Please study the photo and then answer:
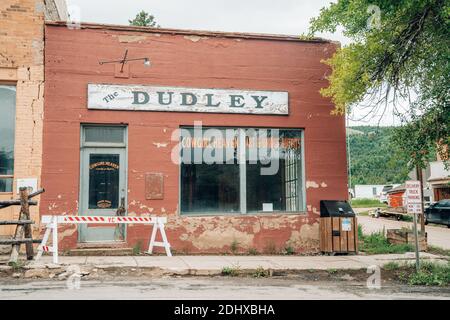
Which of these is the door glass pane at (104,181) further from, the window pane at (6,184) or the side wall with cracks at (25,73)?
the window pane at (6,184)

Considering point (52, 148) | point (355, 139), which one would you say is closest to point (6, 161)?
point (52, 148)

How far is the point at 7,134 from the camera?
11.6 metres

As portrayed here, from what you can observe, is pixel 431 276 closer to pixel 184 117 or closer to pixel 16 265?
pixel 184 117

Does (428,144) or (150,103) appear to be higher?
(150,103)

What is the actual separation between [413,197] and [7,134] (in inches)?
383

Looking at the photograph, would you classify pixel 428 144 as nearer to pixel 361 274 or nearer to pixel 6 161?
pixel 361 274

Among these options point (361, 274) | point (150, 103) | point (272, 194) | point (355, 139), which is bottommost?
point (361, 274)

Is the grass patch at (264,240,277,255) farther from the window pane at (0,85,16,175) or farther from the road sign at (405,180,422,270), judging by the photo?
the window pane at (0,85,16,175)

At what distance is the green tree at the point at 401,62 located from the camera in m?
10.2

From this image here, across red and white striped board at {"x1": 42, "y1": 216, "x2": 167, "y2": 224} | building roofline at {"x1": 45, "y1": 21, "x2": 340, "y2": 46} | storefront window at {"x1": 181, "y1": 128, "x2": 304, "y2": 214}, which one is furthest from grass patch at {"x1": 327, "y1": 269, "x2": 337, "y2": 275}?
building roofline at {"x1": 45, "y1": 21, "x2": 340, "y2": 46}

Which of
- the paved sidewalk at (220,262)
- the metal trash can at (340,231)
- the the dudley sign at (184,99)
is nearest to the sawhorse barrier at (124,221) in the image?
the paved sidewalk at (220,262)
